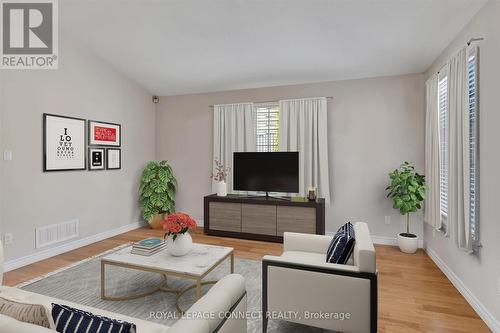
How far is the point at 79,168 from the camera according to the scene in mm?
4422

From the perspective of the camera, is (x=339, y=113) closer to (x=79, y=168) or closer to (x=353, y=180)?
(x=353, y=180)

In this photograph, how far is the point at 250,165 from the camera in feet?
16.4

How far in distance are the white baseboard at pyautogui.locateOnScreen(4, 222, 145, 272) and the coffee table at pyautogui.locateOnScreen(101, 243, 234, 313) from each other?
170 centimetres

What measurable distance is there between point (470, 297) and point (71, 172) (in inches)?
203

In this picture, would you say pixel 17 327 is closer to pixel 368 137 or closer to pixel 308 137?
pixel 308 137

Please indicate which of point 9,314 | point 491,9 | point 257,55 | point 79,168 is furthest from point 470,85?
point 79,168

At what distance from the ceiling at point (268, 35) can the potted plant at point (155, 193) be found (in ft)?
5.93

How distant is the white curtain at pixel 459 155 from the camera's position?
2.62 meters

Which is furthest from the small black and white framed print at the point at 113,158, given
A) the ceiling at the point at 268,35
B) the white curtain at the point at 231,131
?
the white curtain at the point at 231,131

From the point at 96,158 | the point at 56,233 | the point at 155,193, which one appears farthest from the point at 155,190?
the point at 56,233

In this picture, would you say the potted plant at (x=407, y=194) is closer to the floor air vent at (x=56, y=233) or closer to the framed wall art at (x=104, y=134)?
the framed wall art at (x=104, y=134)

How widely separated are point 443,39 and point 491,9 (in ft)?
3.16

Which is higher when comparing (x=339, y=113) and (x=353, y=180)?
(x=339, y=113)

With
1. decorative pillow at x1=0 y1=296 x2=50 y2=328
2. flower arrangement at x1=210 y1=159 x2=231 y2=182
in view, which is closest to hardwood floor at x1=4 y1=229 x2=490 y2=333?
flower arrangement at x1=210 y1=159 x2=231 y2=182
